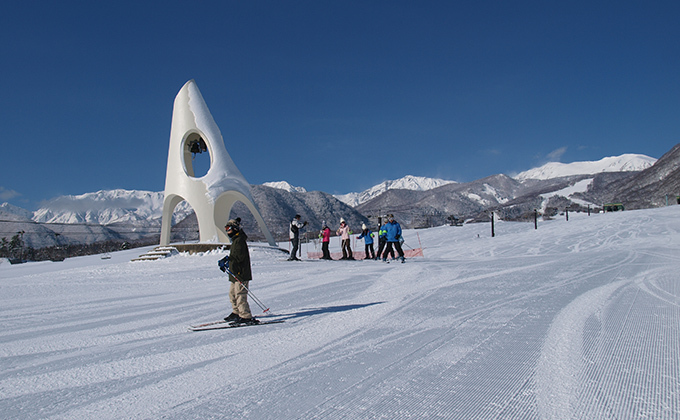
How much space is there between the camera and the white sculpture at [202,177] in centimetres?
Answer: 1906

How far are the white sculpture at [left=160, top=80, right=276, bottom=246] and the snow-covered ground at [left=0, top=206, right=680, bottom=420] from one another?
10.8 m

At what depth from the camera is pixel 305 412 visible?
2543 millimetres

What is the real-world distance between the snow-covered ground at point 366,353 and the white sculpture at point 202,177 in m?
10.8

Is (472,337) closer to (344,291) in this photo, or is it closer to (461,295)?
(461,295)

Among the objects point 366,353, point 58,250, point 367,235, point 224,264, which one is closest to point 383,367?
point 366,353

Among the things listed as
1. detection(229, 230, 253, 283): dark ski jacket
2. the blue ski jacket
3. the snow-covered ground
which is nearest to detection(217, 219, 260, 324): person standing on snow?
detection(229, 230, 253, 283): dark ski jacket

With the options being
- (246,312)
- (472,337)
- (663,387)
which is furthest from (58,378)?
(663,387)

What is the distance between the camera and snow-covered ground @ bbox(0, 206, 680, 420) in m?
2.64

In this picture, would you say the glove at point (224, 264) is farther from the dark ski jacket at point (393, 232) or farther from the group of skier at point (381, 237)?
the dark ski jacket at point (393, 232)

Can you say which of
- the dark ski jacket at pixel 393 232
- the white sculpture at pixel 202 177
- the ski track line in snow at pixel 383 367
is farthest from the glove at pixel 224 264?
the white sculpture at pixel 202 177

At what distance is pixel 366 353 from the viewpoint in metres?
3.71

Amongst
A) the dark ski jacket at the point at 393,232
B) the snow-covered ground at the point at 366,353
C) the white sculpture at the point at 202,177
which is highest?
the white sculpture at the point at 202,177

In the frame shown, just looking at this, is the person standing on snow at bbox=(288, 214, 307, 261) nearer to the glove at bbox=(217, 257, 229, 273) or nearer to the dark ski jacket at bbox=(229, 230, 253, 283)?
the glove at bbox=(217, 257, 229, 273)

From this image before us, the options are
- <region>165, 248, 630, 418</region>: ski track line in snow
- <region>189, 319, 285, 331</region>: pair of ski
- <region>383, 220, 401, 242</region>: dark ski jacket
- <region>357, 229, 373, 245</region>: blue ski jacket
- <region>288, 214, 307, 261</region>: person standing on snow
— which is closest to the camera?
<region>165, 248, 630, 418</region>: ski track line in snow
